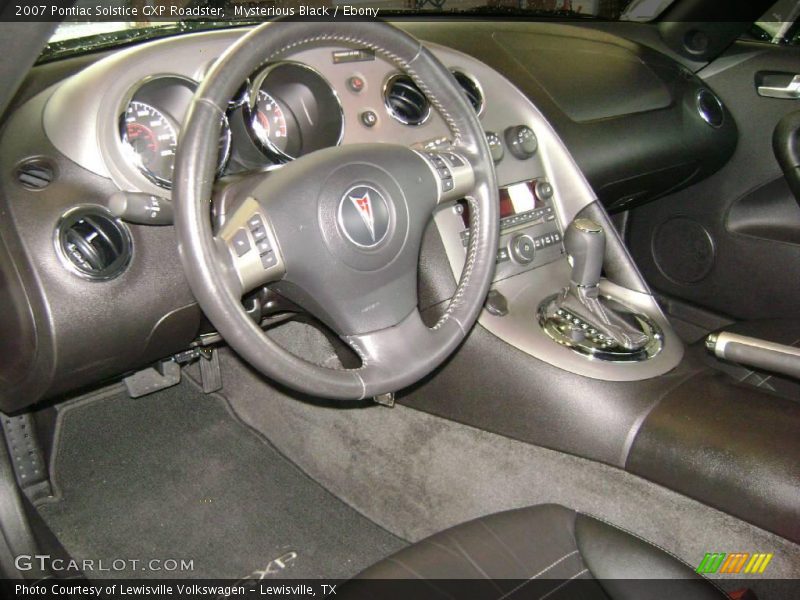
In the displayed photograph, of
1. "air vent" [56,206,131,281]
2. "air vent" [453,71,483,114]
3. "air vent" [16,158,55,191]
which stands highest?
"air vent" [453,71,483,114]

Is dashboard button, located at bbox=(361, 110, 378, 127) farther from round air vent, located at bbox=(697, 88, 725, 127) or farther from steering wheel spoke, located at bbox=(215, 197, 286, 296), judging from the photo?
round air vent, located at bbox=(697, 88, 725, 127)

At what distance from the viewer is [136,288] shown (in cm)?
123

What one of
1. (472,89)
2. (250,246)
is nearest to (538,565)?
(250,246)

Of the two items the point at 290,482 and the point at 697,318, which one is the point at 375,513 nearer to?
the point at 290,482

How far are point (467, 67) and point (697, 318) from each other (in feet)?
3.98

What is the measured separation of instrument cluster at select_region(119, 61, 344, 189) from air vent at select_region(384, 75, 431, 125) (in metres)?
0.16

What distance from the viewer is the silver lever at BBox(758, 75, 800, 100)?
211 cm

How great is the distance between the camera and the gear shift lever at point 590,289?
1.52 metres

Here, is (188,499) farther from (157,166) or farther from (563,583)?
(563,583)

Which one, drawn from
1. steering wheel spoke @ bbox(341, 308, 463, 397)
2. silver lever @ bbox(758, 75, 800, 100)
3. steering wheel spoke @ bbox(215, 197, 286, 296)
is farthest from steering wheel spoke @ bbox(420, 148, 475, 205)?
silver lever @ bbox(758, 75, 800, 100)

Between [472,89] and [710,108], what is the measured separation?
957 mm

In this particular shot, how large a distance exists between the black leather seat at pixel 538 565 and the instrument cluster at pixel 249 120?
0.72 metres

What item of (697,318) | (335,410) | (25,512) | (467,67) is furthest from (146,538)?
(697,318)

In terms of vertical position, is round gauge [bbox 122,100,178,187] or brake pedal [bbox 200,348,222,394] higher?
round gauge [bbox 122,100,178,187]
